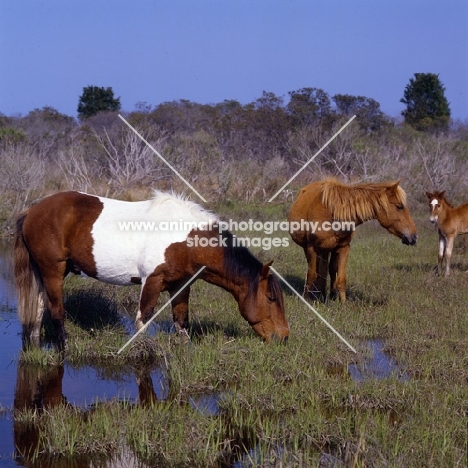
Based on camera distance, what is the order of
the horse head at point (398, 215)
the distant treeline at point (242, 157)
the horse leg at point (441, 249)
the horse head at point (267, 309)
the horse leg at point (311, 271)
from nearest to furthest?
the horse head at point (267, 309) → the horse head at point (398, 215) → the horse leg at point (311, 271) → the horse leg at point (441, 249) → the distant treeline at point (242, 157)

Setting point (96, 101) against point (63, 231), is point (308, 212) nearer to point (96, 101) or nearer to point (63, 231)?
point (63, 231)

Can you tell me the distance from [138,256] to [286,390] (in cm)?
217

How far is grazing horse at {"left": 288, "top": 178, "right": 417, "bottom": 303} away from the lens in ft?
29.8

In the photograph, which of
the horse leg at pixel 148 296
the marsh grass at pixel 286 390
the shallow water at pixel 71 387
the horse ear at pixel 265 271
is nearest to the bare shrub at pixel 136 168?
the marsh grass at pixel 286 390

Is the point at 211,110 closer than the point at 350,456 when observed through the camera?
No

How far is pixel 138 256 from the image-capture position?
7242 millimetres

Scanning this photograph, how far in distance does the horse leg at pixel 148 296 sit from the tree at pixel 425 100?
38.7 m

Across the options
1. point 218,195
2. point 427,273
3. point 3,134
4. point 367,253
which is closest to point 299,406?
point 427,273

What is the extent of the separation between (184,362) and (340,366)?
156 centimetres

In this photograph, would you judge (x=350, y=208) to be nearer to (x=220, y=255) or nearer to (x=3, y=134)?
(x=220, y=255)

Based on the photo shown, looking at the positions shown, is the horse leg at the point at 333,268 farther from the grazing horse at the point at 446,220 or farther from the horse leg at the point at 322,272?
the grazing horse at the point at 446,220

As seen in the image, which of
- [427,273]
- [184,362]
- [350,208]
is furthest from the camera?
[427,273]

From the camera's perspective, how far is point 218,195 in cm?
2062

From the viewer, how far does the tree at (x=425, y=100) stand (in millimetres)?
44250
